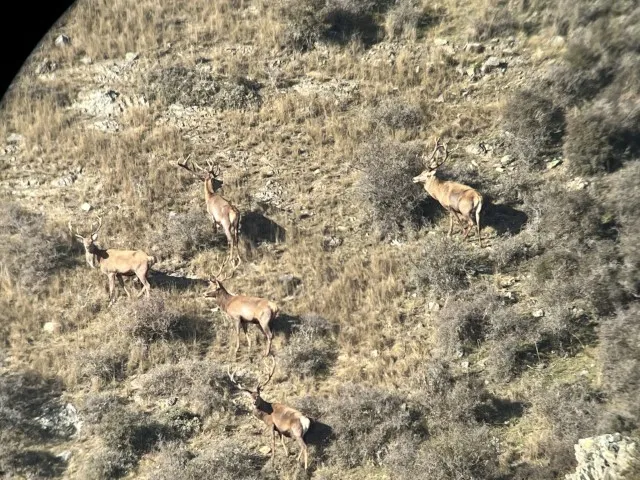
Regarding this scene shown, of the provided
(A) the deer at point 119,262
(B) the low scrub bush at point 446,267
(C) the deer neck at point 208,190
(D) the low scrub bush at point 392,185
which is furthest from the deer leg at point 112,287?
(B) the low scrub bush at point 446,267

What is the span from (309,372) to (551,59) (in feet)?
38.6

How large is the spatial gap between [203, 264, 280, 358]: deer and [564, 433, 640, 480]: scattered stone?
5685mm

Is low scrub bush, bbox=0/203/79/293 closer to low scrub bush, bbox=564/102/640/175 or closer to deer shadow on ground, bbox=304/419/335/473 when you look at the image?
deer shadow on ground, bbox=304/419/335/473

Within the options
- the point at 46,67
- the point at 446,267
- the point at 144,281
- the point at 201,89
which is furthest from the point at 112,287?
the point at 46,67

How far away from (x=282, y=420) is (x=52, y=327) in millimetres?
5705

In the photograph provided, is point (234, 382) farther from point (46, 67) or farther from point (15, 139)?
point (46, 67)

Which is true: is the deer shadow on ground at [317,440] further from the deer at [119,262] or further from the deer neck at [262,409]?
the deer at [119,262]

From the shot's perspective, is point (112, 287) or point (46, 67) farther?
point (46, 67)

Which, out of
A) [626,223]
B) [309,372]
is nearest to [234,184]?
[309,372]

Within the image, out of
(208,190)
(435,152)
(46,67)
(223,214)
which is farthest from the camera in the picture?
(46,67)

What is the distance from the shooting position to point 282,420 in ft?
36.7

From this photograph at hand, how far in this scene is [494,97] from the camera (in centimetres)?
1858

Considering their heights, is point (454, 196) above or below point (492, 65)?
below

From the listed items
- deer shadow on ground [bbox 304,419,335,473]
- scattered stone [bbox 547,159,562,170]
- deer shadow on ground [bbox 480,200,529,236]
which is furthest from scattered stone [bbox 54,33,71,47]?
deer shadow on ground [bbox 304,419,335,473]
